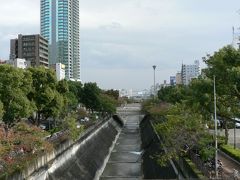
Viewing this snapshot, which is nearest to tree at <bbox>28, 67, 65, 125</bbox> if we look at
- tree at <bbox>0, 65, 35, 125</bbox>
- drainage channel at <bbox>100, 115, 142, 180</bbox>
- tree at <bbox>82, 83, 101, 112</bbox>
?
tree at <bbox>0, 65, 35, 125</bbox>

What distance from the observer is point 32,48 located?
177m

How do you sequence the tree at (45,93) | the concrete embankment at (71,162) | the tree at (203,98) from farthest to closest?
the tree at (45,93) < the tree at (203,98) < the concrete embankment at (71,162)

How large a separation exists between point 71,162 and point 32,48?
137 metres

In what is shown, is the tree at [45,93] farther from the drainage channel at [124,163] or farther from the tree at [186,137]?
the tree at [186,137]

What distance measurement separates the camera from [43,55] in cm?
18275

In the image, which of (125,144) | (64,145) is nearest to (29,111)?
(64,145)

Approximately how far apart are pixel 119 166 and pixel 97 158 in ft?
10.5

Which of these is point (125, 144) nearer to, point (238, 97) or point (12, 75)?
point (12, 75)

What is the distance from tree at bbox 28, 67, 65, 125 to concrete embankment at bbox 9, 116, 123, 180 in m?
5.63

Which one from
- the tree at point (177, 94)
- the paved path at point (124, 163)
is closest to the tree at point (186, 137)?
the paved path at point (124, 163)

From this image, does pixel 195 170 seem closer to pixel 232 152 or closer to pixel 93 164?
pixel 232 152

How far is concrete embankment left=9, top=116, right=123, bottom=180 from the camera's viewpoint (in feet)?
104

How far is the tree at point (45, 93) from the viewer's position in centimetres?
6038

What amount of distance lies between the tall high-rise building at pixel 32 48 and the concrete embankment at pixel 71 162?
10998 cm
